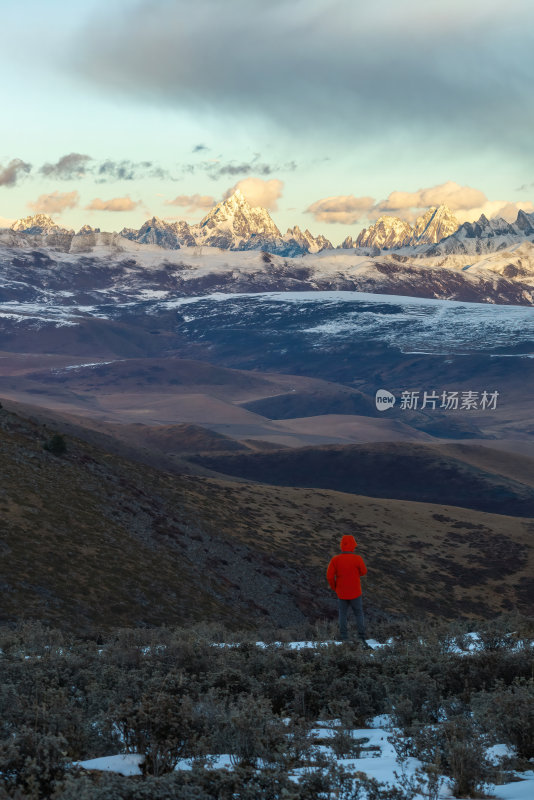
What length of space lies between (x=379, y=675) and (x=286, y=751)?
4895mm

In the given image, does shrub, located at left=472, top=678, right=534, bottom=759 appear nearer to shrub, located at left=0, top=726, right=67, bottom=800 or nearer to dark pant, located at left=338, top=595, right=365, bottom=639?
shrub, located at left=0, top=726, right=67, bottom=800

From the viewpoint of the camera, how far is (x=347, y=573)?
1753 centimetres

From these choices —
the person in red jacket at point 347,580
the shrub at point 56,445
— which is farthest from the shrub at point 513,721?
the shrub at point 56,445

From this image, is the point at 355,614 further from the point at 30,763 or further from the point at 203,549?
the point at 203,549

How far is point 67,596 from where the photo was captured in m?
27.2

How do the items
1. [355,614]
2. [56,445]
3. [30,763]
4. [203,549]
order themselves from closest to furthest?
[30,763], [355,614], [203,549], [56,445]

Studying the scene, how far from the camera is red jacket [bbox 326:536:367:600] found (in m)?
17.5

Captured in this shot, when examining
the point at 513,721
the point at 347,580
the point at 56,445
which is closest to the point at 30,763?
the point at 513,721

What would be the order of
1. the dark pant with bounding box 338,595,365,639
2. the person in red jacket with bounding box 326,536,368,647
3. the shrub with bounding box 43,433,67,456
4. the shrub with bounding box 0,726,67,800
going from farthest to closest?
the shrub with bounding box 43,433,67,456, the person in red jacket with bounding box 326,536,368,647, the dark pant with bounding box 338,595,365,639, the shrub with bounding box 0,726,67,800

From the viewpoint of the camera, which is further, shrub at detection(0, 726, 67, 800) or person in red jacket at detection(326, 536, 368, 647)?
person in red jacket at detection(326, 536, 368, 647)

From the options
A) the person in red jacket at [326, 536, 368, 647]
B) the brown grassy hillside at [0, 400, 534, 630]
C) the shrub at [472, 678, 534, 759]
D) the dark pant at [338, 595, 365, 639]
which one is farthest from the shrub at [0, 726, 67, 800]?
the brown grassy hillside at [0, 400, 534, 630]

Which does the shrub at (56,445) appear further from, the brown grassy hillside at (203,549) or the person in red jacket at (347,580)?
the person in red jacket at (347,580)

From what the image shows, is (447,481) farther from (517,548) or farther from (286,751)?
(286,751)

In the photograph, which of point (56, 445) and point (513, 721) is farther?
point (56, 445)
